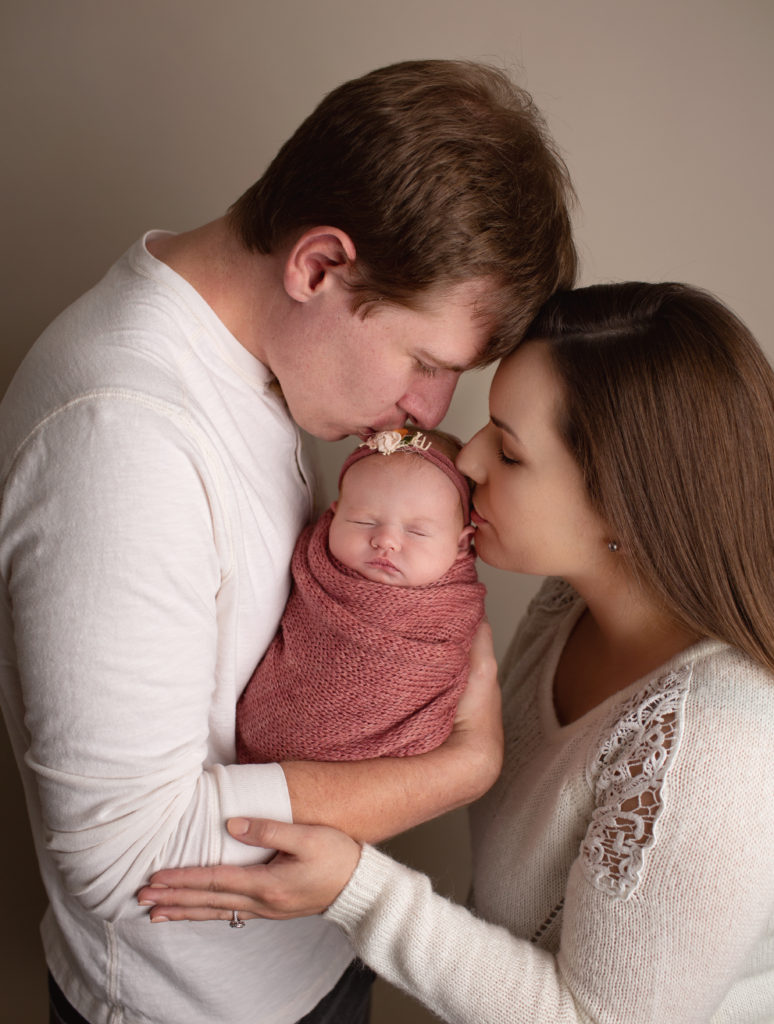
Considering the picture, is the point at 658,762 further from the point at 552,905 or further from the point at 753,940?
the point at 552,905

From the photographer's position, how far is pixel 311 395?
4.56 feet

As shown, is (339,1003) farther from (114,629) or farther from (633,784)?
(114,629)

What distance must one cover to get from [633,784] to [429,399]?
0.73 m

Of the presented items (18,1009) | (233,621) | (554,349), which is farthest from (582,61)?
(18,1009)

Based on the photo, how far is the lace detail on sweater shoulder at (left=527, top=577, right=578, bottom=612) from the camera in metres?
1.91

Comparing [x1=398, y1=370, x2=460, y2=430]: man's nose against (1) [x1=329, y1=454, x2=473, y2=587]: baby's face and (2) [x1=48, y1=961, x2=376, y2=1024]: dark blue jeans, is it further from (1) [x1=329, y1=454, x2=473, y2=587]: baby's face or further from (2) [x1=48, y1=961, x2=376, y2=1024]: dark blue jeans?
(2) [x1=48, y1=961, x2=376, y2=1024]: dark blue jeans

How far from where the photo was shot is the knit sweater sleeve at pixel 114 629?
3.38 ft

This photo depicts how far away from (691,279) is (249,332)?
1345 mm

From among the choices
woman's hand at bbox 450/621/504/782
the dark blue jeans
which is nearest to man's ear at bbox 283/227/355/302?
woman's hand at bbox 450/621/504/782

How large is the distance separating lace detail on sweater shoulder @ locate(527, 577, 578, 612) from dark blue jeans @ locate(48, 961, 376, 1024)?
2.94ft

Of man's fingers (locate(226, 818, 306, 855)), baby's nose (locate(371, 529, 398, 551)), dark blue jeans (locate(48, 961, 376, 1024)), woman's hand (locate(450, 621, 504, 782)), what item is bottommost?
dark blue jeans (locate(48, 961, 376, 1024))

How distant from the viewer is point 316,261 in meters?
1.28

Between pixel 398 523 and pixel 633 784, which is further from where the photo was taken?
pixel 398 523

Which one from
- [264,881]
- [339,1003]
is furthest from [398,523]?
[339,1003]
